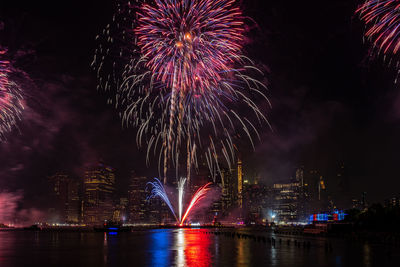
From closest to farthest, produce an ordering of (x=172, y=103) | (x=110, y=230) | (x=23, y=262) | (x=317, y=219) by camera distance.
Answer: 1. (x=23, y=262)
2. (x=172, y=103)
3. (x=317, y=219)
4. (x=110, y=230)

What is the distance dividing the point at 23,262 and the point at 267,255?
69.6 feet

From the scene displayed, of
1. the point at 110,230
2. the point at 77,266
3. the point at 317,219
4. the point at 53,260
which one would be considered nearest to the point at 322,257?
the point at 77,266

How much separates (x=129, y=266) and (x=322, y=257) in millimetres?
16350

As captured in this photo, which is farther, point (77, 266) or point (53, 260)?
point (53, 260)

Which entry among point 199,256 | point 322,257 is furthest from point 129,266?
point 322,257

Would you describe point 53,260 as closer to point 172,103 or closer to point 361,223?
point 172,103

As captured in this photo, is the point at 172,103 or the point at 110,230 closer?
the point at 172,103

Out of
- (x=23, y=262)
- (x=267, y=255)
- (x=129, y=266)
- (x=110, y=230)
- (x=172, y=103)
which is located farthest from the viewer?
(x=110, y=230)

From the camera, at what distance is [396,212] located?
7312cm

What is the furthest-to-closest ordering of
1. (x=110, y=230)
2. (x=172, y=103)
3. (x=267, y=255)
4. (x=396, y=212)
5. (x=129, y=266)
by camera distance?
(x=110, y=230)
(x=396, y=212)
(x=172, y=103)
(x=267, y=255)
(x=129, y=266)

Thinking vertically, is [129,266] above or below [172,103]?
below

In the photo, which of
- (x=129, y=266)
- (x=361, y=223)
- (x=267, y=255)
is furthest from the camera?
(x=361, y=223)

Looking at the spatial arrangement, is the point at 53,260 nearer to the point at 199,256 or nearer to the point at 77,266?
the point at 77,266

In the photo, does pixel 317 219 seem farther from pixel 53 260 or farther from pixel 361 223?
pixel 53 260
